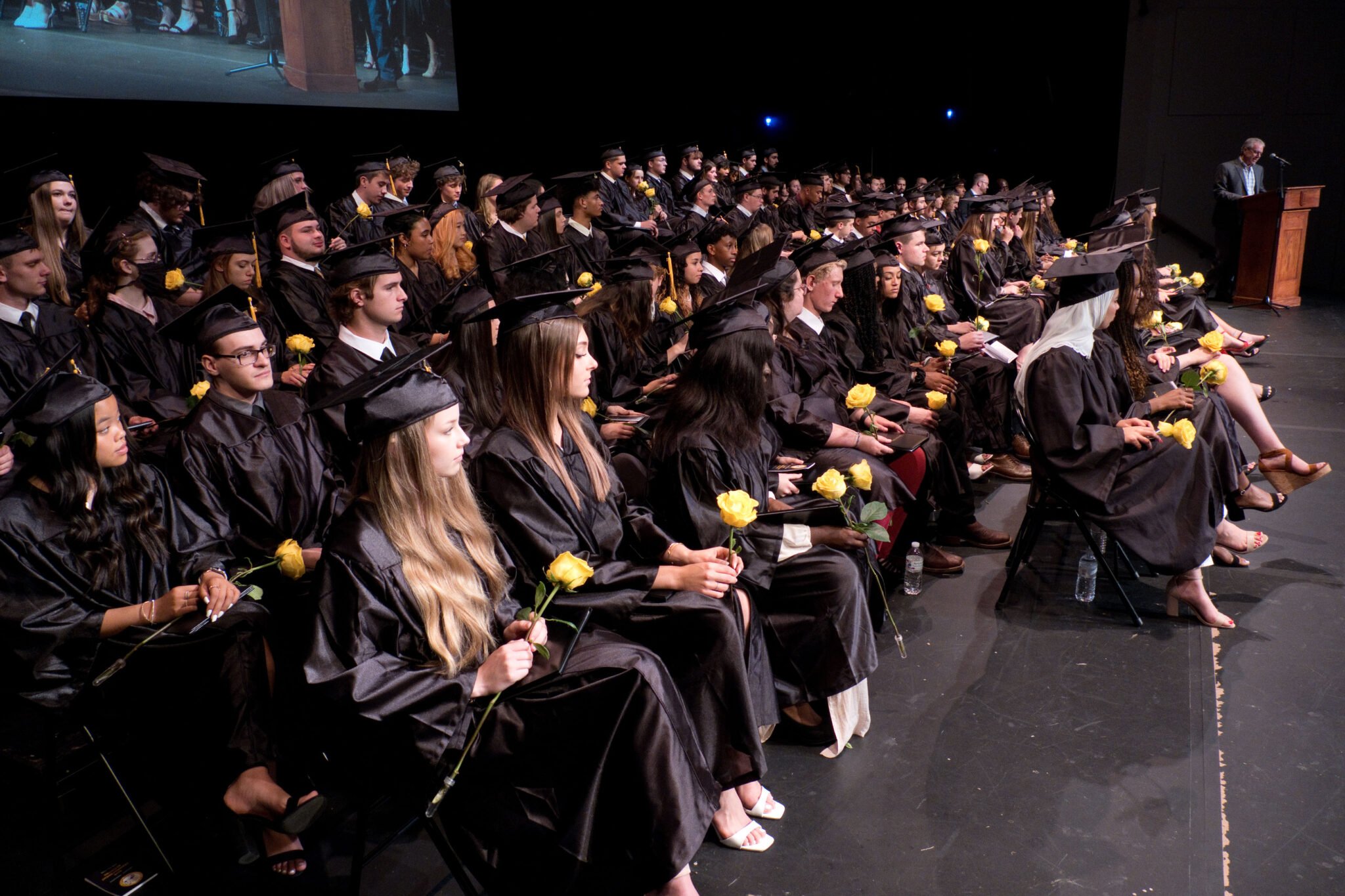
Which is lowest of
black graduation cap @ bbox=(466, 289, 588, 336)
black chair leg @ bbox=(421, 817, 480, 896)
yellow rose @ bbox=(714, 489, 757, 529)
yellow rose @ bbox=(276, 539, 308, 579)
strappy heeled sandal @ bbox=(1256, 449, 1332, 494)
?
black chair leg @ bbox=(421, 817, 480, 896)

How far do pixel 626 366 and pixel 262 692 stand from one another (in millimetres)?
2919

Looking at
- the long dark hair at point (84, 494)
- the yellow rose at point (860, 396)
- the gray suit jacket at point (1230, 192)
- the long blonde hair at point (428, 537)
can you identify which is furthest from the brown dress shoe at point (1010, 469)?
the gray suit jacket at point (1230, 192)

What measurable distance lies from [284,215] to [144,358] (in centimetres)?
116

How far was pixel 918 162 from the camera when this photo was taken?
2022 centimetres

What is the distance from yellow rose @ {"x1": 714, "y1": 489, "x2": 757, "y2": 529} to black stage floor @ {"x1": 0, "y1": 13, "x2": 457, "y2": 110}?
23.4 ft

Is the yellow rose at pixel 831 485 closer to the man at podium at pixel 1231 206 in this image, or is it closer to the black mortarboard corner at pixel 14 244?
the black mortarboard corner at pixel 14 244

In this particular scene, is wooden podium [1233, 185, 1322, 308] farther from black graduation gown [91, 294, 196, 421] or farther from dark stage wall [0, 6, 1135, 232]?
black graduation gown [91, 294, 196, 421]

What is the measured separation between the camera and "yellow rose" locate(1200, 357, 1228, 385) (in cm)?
424

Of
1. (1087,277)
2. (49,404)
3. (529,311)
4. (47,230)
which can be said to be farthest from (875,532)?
(47,230)

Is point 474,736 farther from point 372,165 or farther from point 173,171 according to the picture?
point 372,165

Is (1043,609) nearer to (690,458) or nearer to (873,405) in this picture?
(873,405)

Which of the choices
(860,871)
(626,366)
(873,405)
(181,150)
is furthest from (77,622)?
(181,150)

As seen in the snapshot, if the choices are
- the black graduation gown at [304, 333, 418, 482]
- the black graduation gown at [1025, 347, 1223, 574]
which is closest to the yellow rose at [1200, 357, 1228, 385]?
the black graduation gown at [1025, 347, 1223, 574]

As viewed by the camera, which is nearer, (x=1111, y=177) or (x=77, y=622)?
(x=77, y=622)
